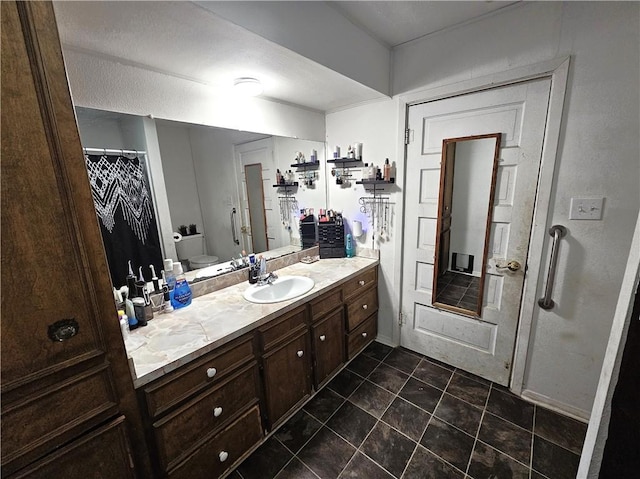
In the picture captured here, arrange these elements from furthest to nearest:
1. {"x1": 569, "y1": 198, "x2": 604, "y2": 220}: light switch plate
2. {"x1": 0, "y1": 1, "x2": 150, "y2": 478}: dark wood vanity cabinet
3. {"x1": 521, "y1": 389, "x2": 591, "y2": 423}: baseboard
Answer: {"x1": 521, "y1": 389, "x2": 591, "y2": 423}: baseboard, {"x1": 569, "y1": 198, "x2": 604, "y2": 220}: light switch plate, {"x1": 0, "y1": 1, "x2": 150, "y2": 478}: dark wood vanity cabinet

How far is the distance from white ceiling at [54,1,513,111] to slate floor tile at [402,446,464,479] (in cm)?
219

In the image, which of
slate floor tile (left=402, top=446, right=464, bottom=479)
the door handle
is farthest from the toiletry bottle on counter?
the door handle

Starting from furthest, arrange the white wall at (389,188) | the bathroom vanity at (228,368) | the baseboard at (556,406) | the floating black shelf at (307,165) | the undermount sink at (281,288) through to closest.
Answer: the floating black shelf at (307,165) < the white wall at (389,188) < the undermount sink at (281,288) < the baseboard at (556,406) < the bathroom vanity at (228,368)

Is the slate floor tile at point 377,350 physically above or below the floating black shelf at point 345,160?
below

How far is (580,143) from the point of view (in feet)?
4.59

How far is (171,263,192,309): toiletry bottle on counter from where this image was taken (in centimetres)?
148

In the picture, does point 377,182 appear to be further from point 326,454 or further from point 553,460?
point 553,460

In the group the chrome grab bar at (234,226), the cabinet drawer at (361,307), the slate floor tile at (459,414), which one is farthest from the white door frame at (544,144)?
the chrome grab bar at (234,226)

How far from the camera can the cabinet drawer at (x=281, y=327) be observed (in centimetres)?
140

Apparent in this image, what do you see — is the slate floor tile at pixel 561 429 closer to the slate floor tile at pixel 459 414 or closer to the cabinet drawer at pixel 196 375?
the slate floor tile at pixel 459 414

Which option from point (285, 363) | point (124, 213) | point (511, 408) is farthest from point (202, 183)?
point (511, 408)

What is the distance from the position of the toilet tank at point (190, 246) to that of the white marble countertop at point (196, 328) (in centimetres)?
28

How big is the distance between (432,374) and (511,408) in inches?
19.8

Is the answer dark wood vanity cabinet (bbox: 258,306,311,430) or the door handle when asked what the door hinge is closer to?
the door handle
